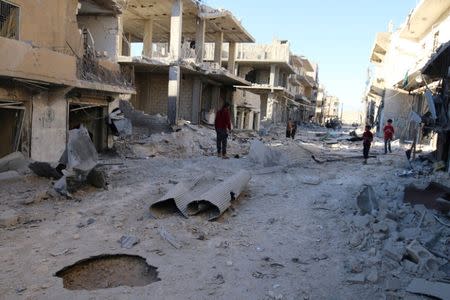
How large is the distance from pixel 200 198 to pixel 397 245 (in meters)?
3.07

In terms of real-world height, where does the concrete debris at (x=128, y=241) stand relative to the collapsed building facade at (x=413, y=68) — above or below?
below

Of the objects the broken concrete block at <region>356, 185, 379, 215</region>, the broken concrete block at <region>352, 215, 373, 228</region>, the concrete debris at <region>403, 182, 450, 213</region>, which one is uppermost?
the concrete debris at <region>403, 182, 450, 213</region>

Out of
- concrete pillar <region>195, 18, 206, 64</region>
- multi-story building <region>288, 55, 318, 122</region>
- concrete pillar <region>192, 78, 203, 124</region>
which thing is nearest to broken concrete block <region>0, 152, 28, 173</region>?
concrete pillar <region>192, 78, 203, 124</region>

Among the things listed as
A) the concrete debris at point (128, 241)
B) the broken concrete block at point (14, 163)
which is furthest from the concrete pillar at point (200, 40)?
the concrete debris at point (128, 241)

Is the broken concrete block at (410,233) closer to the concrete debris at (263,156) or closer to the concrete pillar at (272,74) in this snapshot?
the concrete debris at (263,156)

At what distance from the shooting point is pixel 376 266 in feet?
16.4

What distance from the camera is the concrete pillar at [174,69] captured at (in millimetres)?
19580

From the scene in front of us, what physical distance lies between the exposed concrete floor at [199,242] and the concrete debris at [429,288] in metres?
0.34

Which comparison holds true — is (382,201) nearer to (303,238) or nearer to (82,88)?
(303,238)

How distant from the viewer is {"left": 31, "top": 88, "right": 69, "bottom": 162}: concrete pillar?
37.9 ft

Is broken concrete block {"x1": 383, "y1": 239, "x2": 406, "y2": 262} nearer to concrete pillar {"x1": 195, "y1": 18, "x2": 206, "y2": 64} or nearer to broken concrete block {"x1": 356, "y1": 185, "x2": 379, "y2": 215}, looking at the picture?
broken concrete block {"x1": 356, "y1": 185, "x2": 379, "y2": 215}

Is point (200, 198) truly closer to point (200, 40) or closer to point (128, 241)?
point (128, 241)

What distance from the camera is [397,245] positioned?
5.39 m

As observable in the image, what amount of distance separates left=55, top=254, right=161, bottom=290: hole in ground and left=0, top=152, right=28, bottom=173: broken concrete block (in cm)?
555
